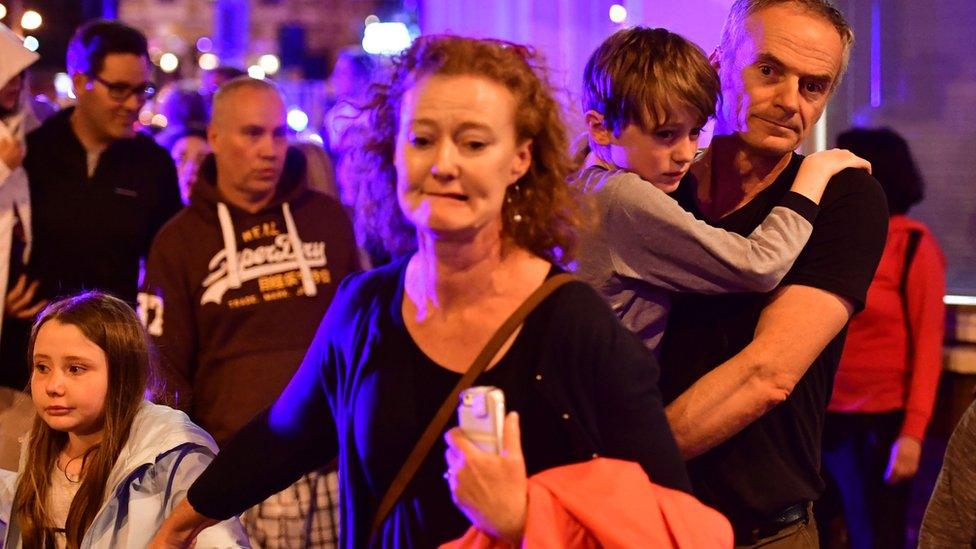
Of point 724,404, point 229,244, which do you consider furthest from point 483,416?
point 229,244

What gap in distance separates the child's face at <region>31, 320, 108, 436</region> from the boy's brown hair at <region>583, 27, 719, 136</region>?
1.58 m

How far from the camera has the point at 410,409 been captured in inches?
82.0

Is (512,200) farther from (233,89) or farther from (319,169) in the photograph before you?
(319,169)

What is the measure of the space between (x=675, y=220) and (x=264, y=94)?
267 centimetres

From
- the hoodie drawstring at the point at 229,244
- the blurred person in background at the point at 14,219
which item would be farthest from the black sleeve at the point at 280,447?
the blurred person in background at the point at 14,219

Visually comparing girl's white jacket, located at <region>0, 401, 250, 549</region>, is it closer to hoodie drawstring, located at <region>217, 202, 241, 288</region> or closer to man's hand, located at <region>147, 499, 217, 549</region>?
man's hand, located at <region>147, 499, 217, 549</region>

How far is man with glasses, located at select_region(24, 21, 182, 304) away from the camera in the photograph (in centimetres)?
491

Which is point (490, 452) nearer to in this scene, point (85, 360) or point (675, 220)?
point (675, 220)

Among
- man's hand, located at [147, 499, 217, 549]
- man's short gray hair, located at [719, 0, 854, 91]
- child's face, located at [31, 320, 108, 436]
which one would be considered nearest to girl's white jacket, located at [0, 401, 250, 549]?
child's face, located at [31, 320, 108, 436]

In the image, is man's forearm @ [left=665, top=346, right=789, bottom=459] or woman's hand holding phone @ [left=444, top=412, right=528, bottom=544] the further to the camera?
man's forearm @ [left=665, top=346, right=789, bottom=459]

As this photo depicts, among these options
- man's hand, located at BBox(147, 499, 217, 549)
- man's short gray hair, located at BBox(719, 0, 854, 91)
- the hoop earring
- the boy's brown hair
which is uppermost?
man's short gray hair, located at BBox(719, 0, 854, 91)

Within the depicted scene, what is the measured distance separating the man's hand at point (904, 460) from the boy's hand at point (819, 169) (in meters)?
2.34

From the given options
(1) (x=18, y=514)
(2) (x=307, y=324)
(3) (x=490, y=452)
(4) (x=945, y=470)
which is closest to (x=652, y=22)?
(2) (x=307, y=324)

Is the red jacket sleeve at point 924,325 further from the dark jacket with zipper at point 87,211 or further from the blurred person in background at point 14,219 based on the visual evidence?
the blurred person in background at point 14,219
